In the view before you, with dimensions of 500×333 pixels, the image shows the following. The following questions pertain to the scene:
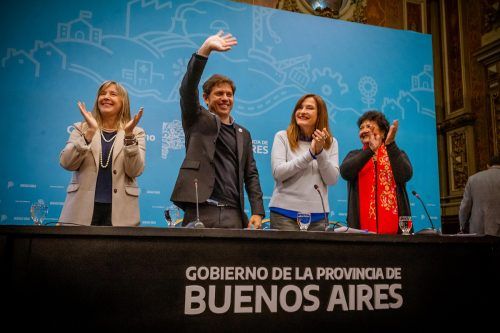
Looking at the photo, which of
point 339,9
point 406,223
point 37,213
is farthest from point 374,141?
point 339,9

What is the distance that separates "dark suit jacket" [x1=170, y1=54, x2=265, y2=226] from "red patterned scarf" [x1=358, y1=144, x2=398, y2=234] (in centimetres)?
57

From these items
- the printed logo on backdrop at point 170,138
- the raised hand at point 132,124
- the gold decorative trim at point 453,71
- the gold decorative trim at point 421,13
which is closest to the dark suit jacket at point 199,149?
the raised hand at point 132,124

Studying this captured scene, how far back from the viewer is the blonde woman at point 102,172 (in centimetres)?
216

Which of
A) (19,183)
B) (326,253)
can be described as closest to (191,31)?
(19,183)

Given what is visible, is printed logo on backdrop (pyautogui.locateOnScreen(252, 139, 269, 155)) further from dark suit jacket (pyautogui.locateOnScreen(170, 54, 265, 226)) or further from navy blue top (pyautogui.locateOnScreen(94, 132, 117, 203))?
navy blue top (pyautogui.locateOnScreen(94, 132, 117, 203))

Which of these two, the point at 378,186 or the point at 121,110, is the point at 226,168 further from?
the point at 378,186

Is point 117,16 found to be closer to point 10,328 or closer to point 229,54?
point 229,54

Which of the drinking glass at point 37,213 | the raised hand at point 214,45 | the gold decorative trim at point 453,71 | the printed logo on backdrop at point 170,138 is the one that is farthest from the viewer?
the gold decorative trim at point 453,71

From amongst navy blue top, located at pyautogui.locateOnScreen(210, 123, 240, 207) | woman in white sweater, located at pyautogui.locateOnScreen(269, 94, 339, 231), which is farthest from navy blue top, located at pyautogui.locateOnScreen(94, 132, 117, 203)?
woman in white sweater, located at pyautogui.locateOnScreen(269, 94, 339, 231)

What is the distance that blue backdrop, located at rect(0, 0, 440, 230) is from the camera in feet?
12.5

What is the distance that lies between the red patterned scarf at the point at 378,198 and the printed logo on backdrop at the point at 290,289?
0.79 m

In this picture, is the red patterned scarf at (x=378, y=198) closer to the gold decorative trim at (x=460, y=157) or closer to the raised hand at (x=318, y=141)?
the raised hand at (x=318, y=141)

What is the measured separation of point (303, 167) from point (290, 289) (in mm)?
900

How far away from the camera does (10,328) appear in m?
1.31
